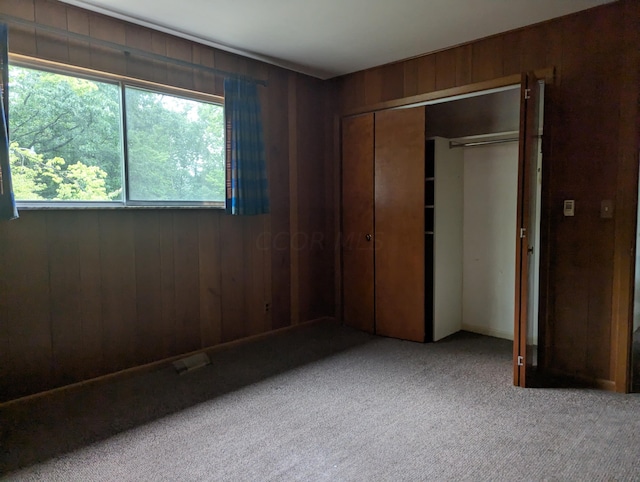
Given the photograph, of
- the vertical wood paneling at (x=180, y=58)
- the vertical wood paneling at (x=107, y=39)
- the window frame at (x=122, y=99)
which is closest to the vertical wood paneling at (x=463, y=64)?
the window frame at (x=122, y=99)

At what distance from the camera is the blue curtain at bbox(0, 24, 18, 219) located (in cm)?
235

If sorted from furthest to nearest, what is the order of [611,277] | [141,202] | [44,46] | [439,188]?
[439,188]
[141,202]
[611,277]
[44,46]

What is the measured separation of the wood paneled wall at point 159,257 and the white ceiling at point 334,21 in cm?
24

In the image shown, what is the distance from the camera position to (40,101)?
2.61m

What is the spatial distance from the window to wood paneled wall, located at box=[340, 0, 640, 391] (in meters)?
2.50

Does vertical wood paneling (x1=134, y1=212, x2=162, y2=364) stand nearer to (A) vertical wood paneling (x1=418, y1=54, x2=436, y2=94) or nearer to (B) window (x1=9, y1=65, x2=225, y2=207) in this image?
(B) window (x1=9, y1=65, x2=225, y2=207)

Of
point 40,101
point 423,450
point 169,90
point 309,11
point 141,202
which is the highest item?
point 309,11

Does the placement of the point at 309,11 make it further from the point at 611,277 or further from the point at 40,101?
the point at 611,277

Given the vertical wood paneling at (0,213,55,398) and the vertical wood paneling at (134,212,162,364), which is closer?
the vertical wood paneling at (0,213,55,398)

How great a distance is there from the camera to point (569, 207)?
2906 millimetres

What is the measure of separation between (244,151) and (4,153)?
1.66 metres

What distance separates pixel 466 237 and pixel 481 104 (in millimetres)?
1267

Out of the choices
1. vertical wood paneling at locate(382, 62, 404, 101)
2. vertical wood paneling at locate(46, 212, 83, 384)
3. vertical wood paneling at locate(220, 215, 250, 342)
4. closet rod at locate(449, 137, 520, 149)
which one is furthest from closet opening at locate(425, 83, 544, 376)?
vertical wood paneling at locate(46, 212, 83, 384)

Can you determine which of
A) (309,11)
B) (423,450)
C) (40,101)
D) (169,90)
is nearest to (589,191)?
(423,450)
